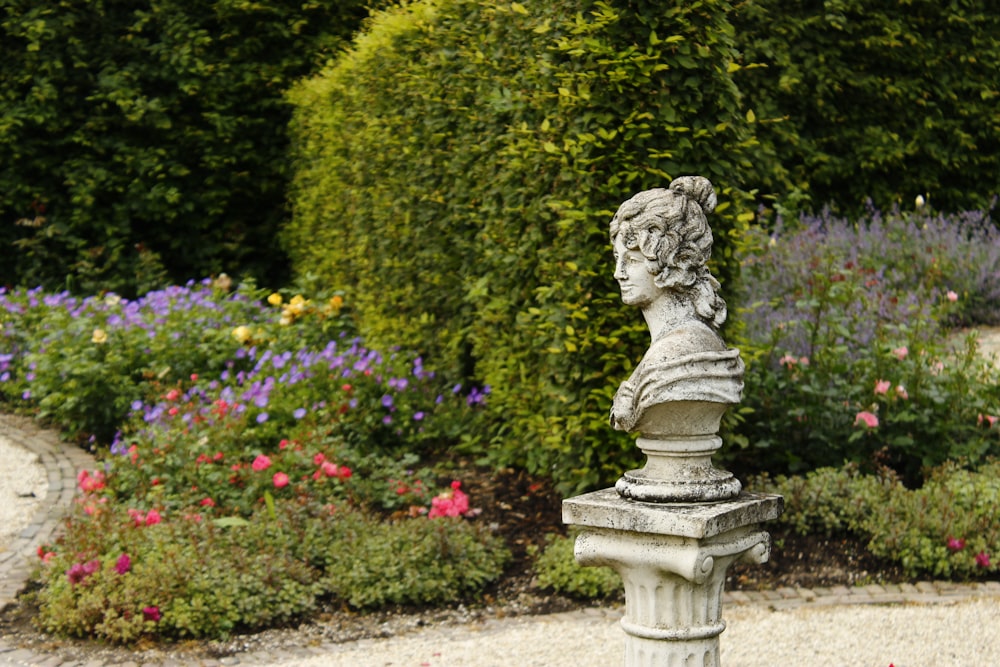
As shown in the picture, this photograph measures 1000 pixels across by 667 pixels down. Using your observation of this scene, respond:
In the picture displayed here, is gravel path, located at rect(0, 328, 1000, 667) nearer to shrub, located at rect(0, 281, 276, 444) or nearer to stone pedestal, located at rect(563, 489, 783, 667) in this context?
stone pedestal, located at rect(563, 489, 783, 667)

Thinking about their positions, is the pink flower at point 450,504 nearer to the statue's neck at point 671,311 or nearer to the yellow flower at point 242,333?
the yellow flower at point 242,333

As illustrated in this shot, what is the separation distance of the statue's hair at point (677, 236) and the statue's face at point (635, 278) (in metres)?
0.02

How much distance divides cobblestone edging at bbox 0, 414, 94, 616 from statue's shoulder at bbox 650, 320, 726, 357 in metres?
3.79

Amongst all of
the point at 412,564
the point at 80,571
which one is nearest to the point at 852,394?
the point at 412,564

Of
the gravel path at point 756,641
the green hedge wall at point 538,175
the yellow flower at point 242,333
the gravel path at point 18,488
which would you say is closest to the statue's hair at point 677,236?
the gravel path at point 756,641

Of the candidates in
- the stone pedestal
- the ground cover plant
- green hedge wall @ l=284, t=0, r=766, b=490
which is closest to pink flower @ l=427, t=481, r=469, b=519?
the ground cover plant

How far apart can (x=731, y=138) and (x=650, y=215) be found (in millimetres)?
2571

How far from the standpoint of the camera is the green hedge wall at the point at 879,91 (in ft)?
35.1

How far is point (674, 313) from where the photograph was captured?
10.7ft

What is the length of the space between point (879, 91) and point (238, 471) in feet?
23.7

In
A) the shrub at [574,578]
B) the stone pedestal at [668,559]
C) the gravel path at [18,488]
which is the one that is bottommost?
the gravel path at [18,488]

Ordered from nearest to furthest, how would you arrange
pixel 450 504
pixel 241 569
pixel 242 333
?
pixel 241 569 → pixel 450 504 → pixel 242 333

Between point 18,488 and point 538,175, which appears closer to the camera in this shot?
point 538,175

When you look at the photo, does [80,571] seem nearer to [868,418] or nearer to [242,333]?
[242,333]
